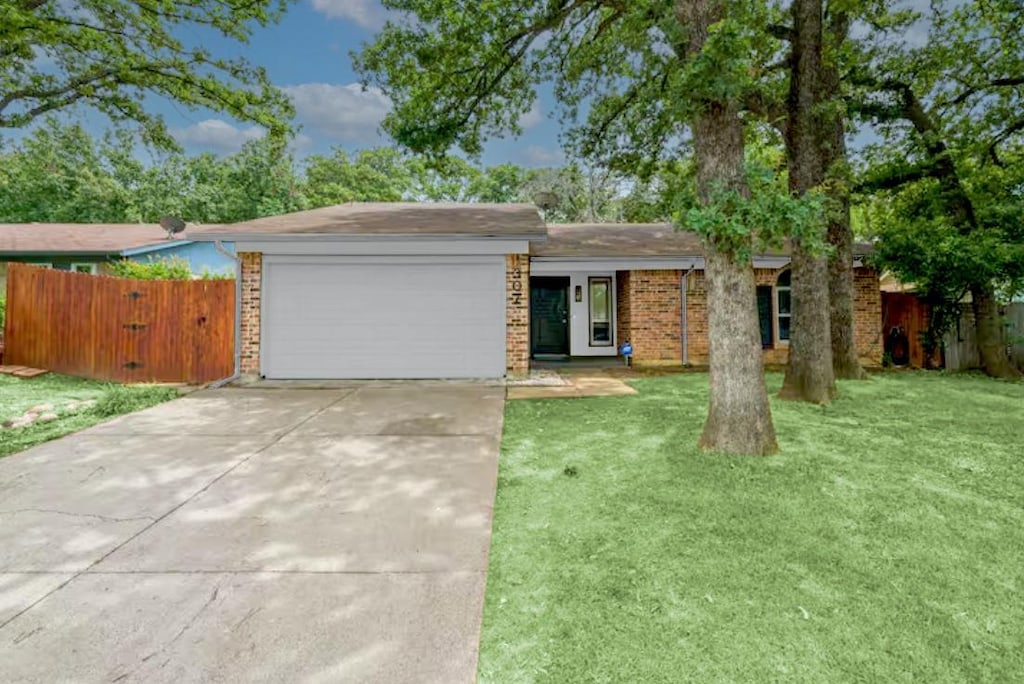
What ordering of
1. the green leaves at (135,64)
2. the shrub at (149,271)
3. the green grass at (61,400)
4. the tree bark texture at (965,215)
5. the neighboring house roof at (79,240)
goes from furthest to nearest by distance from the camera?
the neighboring house roof at (79,240), the shrub at (149,271), the tree bark texture at (965,215), the green leaves at (135,64), the green grass at (61,400)

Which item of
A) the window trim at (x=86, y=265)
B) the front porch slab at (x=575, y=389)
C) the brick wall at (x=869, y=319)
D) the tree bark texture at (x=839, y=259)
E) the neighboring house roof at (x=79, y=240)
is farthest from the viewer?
the window trim at (x=86, y=265)

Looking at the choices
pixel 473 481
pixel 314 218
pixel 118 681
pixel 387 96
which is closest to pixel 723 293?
pixel 473 481

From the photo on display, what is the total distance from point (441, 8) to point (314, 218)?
15.5ft

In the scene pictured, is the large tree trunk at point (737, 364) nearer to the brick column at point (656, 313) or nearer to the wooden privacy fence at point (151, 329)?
the brick column at point (656, 313)

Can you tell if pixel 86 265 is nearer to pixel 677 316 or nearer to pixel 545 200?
pixel 545 200

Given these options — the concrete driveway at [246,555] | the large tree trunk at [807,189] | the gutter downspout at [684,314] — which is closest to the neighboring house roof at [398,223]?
the gutter downspout at [684,314]

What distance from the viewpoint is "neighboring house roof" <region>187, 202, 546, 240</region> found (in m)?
8.83

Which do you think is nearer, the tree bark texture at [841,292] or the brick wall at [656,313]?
the tree bark texture at [841,292]

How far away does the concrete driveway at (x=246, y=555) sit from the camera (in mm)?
2086

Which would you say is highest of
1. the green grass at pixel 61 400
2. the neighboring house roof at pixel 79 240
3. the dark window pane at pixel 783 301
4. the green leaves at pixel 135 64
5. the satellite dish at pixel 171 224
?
the green leaves at pixel 135 64

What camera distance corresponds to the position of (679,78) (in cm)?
451

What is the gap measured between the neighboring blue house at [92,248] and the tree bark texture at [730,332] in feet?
49.3

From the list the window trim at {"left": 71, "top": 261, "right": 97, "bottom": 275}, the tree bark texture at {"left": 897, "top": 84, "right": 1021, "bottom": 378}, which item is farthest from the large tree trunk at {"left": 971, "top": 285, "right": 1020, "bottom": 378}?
the window trim at {"left": 71, "top": 261, "right": 97, "bottom": 275}

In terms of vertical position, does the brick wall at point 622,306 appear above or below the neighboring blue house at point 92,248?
below
